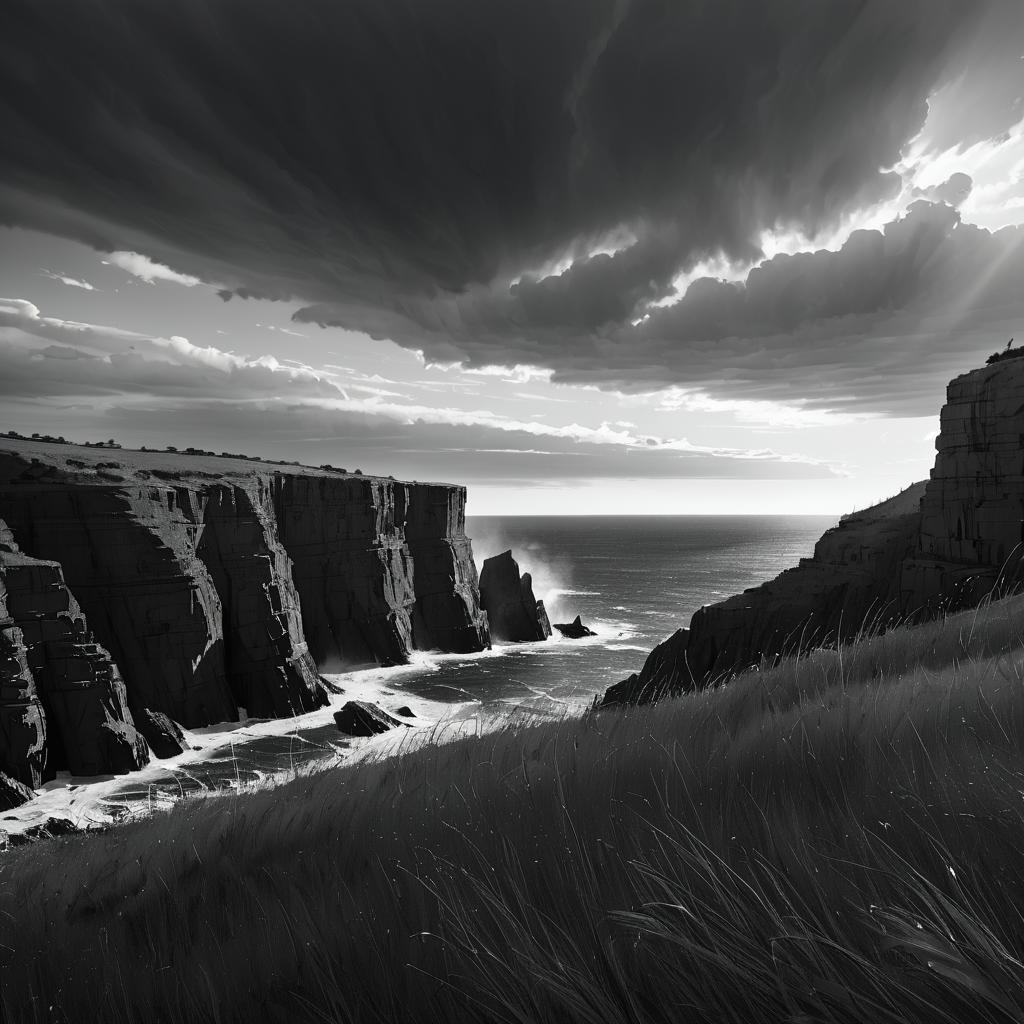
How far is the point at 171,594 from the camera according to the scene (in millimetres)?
31984

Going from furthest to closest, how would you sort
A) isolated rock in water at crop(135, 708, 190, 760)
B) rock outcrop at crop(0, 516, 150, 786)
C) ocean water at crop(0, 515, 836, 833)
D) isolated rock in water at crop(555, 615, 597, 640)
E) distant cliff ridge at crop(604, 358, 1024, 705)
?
1. isolated rock in water at crop(555, 615, 597, 640)
2. isolated rock in water at crop(135, 708, 190, 760)
3. rock outcrop at crop(0, 516, 150, 786)
4. distant cliff ridge at crop(604, 358, 1024, 705)
5. ocean water at crop(0, 515, 836, 833)

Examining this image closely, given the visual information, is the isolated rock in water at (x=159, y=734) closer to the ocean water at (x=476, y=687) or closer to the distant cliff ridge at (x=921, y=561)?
the ocean water at (x=476, y=687)

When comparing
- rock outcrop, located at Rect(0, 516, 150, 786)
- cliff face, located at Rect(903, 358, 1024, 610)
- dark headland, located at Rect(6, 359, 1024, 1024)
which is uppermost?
cliff face, located at Rect(903, 358, 1024, 610)

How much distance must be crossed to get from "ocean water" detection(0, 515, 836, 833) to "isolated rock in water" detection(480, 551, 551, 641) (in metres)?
2.36

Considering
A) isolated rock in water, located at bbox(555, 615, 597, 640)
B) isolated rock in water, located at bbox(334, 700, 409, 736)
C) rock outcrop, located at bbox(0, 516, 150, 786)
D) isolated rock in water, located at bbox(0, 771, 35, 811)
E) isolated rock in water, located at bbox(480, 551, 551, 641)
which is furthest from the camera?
isolated rock in water, located at bbox(555, 615, 597, 640)

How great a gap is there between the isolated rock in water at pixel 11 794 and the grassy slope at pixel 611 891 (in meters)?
22.7

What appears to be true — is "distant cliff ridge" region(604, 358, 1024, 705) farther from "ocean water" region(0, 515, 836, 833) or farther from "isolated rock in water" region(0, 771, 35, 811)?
"isolated rock in water" region(0, 771, 35, 811)

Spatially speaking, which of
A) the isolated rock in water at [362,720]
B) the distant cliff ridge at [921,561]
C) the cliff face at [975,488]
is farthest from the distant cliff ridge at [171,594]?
the cliff face at [975,488]

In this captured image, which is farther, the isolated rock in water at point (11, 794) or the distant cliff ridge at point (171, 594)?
the distant cliff ridge at point (171, 594)

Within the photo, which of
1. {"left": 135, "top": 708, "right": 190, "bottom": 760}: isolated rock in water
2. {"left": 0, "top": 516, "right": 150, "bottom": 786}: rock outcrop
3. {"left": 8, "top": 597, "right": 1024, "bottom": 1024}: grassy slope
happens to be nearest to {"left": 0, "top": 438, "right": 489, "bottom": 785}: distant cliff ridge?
{"left": 0, "top": 516, "right": 150, "bottom": 786}: rock outcrop

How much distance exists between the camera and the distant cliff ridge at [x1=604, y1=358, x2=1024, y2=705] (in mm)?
20266

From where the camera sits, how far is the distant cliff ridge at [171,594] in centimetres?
2547

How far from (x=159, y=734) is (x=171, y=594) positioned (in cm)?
675

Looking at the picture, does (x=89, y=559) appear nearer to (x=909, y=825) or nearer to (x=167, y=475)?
(x=167, y=475)
